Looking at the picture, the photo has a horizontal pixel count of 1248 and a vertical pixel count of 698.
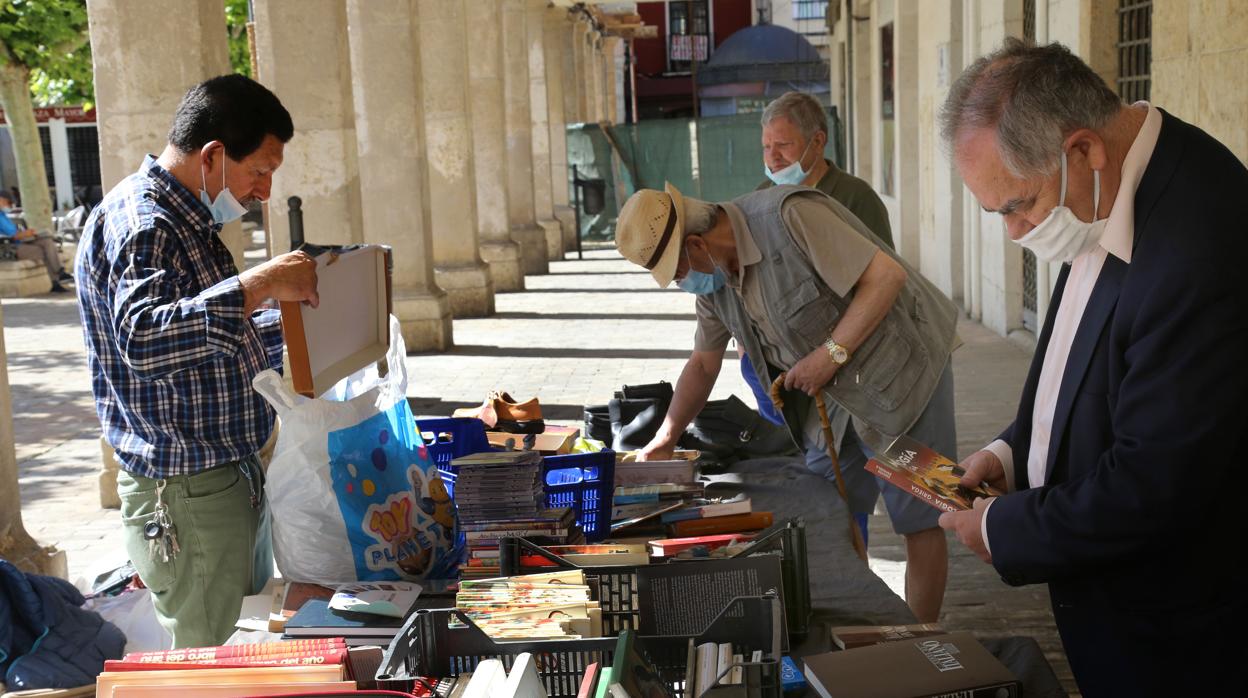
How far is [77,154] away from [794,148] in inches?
1748

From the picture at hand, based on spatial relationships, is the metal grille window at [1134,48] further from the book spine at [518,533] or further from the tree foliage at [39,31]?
the tree foliage at [39,31]

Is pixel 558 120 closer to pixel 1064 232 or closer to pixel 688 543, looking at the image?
pixel 688 543

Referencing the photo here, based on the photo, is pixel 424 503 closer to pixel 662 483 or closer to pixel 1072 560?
pixel 662 483

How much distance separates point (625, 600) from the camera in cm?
289

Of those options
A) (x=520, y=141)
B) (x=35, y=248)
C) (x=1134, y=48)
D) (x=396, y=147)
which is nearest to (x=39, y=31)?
(x=35, y=248)

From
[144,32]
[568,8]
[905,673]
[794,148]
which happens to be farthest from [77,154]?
[905,673]

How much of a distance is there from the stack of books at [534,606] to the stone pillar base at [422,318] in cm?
996

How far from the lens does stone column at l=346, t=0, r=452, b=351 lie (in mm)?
12617

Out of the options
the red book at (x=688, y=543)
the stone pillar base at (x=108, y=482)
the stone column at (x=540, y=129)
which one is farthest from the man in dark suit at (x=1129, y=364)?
the stone column at (x=540, y=129)

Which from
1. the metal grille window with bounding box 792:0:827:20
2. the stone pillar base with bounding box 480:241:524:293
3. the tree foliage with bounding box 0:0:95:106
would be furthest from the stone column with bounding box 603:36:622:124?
the stone pillar base with bounding box 480:241:524:293

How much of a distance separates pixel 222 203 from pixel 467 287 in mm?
12078

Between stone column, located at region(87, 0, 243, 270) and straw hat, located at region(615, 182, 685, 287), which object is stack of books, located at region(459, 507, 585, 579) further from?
stone column, located at region(87, 0, 243, 270)

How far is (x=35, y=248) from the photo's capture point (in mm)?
20094

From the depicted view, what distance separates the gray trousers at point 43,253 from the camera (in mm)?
19984
